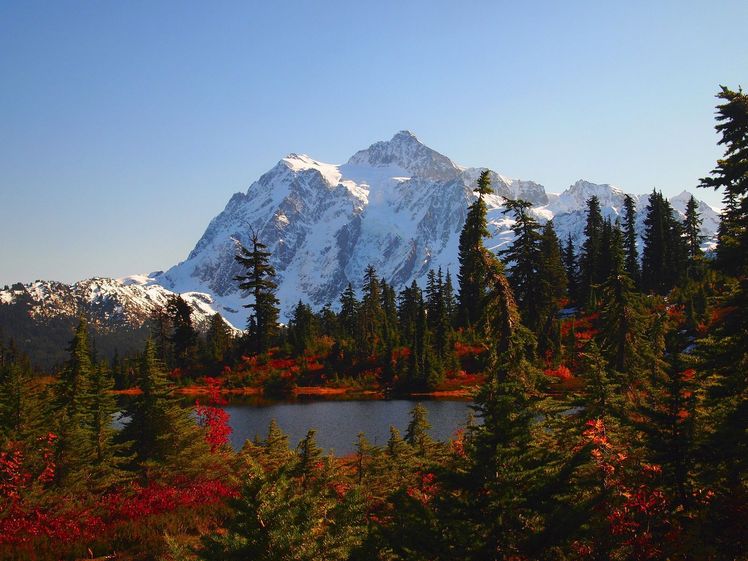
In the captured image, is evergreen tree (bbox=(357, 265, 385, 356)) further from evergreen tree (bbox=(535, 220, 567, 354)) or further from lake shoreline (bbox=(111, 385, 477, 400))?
evergreen tree (bbox=(535, 220, 567, 354))

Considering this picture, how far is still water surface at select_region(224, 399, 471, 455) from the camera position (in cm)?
3656

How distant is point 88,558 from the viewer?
13.5 meters

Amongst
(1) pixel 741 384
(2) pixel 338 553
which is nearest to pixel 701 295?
(1) pixel 741 384

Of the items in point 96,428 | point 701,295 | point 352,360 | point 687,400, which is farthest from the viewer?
point 352,360

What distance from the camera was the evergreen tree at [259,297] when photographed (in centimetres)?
6259

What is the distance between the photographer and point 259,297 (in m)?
63.6

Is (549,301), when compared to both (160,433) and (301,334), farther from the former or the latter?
(160,433)

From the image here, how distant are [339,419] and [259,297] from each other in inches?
925

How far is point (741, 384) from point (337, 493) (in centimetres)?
1081

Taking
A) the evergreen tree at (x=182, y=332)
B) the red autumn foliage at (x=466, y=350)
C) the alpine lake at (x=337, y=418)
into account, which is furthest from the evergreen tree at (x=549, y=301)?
the evergreen tree at (x=182, y=332)

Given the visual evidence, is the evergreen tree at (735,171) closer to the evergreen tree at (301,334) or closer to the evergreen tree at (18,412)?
the evergreen tree at (18,412)

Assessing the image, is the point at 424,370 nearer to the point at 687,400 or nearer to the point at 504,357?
the point at 504,357

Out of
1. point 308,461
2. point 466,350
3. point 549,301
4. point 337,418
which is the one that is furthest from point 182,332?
point 308,461

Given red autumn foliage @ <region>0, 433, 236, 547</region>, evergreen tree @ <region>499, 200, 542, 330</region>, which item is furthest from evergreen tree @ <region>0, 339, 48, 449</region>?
evergreen tree @ <region>499, 200, 542, 330</region>
